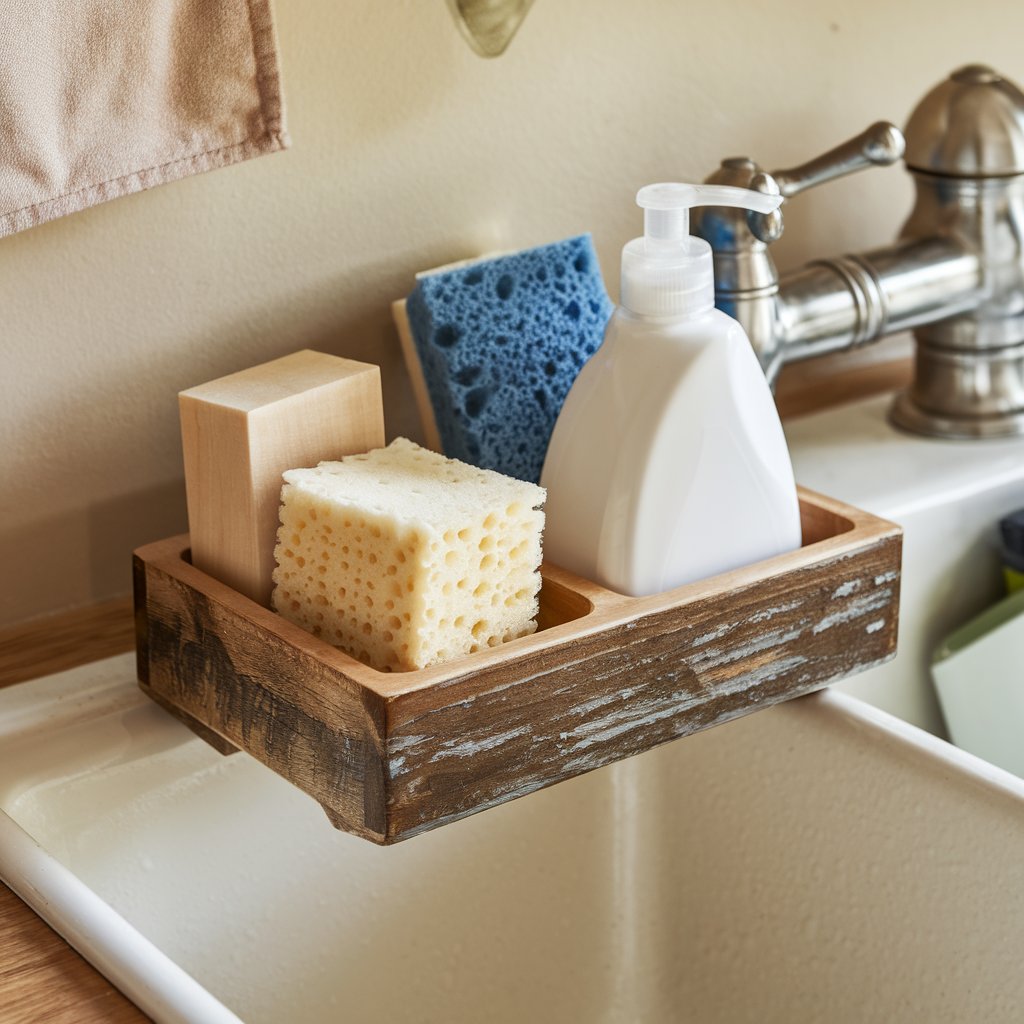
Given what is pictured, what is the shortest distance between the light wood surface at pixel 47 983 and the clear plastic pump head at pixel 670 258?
303 millimetres

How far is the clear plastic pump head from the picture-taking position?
543 mm

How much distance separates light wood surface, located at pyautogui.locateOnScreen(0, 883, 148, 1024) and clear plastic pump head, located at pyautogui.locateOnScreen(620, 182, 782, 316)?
30 centimetres

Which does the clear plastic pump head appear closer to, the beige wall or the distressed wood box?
the distressed wood box

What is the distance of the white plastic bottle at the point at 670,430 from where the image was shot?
542 mm

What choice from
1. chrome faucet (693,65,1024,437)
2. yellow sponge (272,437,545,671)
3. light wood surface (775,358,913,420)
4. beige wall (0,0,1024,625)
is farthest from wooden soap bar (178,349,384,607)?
light wood surface (775,358,913,420)

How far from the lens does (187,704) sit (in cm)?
58

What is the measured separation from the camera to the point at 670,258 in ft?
1.80

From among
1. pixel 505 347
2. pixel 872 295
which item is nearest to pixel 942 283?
pixel 872 295

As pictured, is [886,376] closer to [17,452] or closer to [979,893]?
[979,893]

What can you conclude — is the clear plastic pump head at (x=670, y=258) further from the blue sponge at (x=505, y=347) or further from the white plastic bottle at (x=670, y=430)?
the blue sponge at (x=505, y=347)

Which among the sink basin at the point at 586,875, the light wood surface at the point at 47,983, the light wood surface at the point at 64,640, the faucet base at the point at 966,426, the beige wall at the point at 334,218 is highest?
the beige wall at the point at 334,218

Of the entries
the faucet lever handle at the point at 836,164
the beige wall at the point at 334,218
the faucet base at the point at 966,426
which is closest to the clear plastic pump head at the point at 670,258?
the faucet lever handle at the point at 836,164

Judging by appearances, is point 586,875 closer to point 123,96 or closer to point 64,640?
point 64,640

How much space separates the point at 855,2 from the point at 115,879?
655mm
